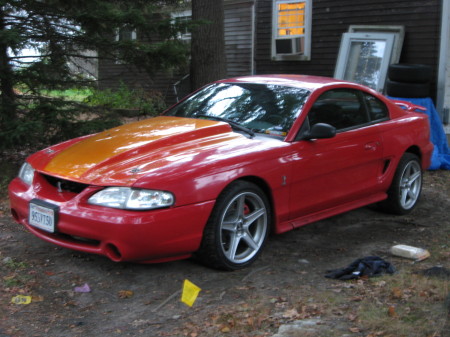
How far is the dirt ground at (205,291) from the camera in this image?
3557mm

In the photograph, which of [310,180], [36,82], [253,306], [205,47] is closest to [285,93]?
[310,180]

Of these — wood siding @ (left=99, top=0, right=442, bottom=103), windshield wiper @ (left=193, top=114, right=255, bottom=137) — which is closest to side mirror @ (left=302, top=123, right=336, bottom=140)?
windshield wiper @ (left=193, top=114, right=255, bottom=137)

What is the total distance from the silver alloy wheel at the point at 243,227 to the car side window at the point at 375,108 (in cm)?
→ 197

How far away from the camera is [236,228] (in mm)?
4512

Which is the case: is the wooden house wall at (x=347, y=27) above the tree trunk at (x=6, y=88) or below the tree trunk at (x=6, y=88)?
above

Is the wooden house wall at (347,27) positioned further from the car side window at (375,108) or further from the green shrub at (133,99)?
the car side window at (375,108)

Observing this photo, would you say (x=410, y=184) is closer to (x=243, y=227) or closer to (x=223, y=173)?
(x=243, y=227)

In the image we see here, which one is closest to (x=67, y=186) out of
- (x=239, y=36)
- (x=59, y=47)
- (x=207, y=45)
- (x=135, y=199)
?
(x=135, y=199)

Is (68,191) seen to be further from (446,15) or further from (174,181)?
(446,15)

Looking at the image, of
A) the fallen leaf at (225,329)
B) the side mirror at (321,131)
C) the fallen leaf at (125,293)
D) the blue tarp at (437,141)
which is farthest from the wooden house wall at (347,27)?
the fallen leaf at (225,329)

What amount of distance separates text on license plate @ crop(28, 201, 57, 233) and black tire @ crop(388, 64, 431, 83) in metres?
7.04

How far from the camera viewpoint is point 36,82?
7.79 metres

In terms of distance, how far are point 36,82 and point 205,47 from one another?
3.09 meters

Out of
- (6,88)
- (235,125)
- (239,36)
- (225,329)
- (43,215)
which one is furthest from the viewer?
(239,36)
